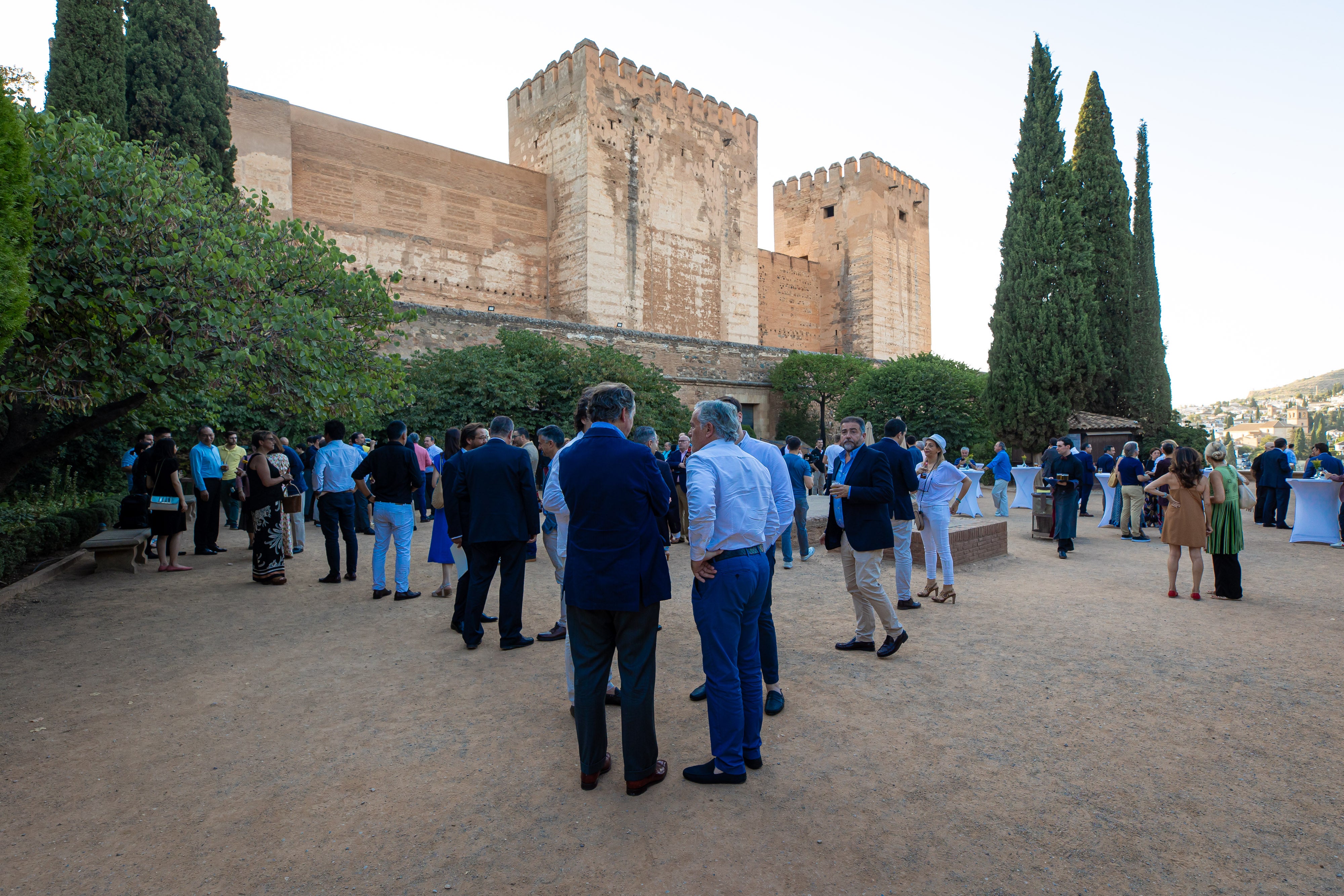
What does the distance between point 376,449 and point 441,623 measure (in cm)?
166

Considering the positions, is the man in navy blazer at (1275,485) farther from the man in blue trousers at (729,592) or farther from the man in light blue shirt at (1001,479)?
the man in blue trousers at (729,592)

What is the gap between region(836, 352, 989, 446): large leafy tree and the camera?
68.3ft

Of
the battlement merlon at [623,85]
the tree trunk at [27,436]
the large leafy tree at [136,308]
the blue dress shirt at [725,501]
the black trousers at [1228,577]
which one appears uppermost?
the battlement merlon at [623,85]

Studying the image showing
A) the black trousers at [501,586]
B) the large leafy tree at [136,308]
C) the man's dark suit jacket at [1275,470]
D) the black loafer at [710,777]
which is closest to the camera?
the black loafer at [710,777]

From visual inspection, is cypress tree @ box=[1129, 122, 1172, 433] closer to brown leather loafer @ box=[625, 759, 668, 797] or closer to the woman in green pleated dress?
the woman in green pleated dress

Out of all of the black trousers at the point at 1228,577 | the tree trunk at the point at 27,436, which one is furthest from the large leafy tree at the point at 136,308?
the black trousers at the point at 1228,577

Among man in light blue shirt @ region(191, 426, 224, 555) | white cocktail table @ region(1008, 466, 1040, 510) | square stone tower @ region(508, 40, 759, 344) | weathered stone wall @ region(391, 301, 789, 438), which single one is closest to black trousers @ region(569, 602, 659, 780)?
man in light blue shirt @ region(191, 426, 224, 555)

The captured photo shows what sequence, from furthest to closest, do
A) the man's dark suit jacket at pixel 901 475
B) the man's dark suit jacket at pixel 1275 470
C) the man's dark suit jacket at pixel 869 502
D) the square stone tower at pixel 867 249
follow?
the square stone tower at pixel 867 249, the man's dark suit jacket at pixel 1275 470, the man's dark suit jacket at pixel 901 475, the man's dark suit jacket at pixel 869 502

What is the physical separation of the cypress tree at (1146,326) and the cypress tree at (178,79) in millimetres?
23706

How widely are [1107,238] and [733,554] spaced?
21.8m

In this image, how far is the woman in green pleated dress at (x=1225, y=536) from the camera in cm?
617

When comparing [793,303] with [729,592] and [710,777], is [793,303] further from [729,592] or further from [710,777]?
[710,777]

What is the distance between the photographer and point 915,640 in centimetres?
509

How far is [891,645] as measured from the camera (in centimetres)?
468
